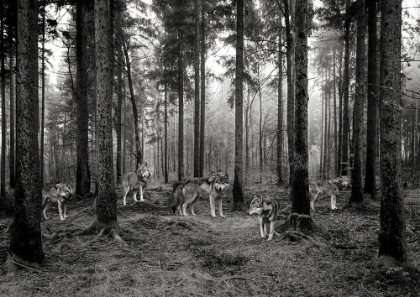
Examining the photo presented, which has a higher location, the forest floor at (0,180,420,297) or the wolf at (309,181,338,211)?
the wolf at (309,181,338,211)

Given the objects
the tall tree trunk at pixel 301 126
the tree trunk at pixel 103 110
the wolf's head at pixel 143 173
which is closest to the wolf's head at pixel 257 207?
the tall tree trunk at pixel 301 126

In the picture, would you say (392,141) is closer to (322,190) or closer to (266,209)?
(266,209)

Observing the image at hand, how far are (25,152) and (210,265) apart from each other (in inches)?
168

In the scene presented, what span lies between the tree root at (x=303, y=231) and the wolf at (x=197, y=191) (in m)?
4.44

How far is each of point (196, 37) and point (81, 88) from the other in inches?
304


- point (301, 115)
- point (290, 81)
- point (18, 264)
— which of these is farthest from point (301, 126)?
point (290, 81)

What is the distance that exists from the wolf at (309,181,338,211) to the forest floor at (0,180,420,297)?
9.35ft

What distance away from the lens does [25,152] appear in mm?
5836

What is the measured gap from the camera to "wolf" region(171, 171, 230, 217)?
12.3 meters

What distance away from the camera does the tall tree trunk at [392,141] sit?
5.36 meters

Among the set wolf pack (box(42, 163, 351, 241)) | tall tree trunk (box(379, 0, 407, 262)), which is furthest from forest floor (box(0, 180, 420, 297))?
wolf pack (box(42, 163, 351, 241))

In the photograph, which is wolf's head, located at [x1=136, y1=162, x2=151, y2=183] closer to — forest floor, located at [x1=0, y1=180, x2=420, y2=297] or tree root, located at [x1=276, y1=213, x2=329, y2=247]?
forest floor, located at [x1=0, y1=180, x2=420, y2=297]

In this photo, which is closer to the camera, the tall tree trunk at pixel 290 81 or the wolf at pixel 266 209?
the wolf at pixel 266 209

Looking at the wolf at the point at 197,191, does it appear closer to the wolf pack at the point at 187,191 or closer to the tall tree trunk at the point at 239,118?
→ the wolf pack at the point at 187,191
